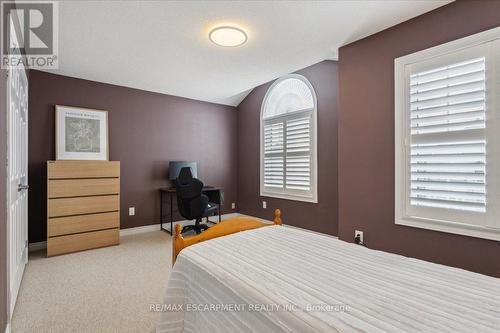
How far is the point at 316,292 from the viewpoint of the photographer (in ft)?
3.27

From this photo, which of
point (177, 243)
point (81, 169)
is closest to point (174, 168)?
point (81, 169)

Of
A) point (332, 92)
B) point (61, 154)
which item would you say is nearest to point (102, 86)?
point (61, 154)

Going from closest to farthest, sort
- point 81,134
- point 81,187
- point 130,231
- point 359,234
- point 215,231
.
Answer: point 215,231 < point 359,234 < point 81,187 < point 81,134 < point 130,231

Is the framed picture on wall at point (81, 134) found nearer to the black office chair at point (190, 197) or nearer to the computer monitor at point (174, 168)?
the computer monitor at point (174, 168)


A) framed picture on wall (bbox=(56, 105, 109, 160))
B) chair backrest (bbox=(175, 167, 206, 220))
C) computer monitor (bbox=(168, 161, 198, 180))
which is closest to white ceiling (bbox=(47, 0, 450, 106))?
framed picture on wall (bbox=(56, 105, 109, 160))

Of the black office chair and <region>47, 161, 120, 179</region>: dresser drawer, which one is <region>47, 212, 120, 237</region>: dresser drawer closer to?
<region>47, 161, 120, 179</region>: dresser drawer

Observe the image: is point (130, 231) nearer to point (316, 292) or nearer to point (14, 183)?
point (14, 183)

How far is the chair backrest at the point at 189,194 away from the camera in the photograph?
141 inches

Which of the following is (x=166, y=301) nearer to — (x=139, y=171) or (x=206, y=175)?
(x=139, y=171)

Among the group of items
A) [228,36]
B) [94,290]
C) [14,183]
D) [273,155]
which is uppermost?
[228,36]

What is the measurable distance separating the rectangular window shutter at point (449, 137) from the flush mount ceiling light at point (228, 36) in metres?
1.61

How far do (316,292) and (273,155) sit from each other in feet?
11.1

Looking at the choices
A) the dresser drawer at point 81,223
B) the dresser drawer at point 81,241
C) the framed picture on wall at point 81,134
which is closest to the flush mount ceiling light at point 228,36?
the framed picture on wall at point 81,134

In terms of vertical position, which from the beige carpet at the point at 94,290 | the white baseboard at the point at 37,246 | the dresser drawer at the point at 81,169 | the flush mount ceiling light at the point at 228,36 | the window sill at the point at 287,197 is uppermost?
the flush mount ceiling light at the point at 228,36
